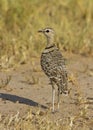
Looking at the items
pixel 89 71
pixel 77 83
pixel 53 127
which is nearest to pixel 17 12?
pixel 89 71

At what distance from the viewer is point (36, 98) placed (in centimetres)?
938

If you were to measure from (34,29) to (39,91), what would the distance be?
283 cm

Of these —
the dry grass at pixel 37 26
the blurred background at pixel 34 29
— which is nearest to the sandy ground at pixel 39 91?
the dry grass at pixel 37 26

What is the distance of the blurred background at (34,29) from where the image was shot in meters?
11.5

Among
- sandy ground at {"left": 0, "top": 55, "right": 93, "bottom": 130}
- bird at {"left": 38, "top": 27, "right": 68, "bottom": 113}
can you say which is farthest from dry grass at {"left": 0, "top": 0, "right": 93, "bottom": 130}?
bird at {"left": 38, "top": 27, "right": 68, "bottom": 113}

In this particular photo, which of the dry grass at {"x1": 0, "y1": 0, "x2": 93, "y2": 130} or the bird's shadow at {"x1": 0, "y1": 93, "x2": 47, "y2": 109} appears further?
the dry grass at {"x1": 0, "y1": 0, "x2": 93, "y2": 130}

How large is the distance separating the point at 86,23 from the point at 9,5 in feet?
6.30

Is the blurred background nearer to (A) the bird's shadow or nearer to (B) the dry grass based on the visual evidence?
(B) the dry grass

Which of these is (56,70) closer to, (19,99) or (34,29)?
(19,99)

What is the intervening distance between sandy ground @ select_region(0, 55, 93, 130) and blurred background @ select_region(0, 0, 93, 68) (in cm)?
31

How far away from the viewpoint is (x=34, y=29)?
12359 mm

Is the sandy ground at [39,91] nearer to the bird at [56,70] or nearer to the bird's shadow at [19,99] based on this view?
the bird's shadow at [19,99]

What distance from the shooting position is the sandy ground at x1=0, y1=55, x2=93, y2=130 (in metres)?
8.80

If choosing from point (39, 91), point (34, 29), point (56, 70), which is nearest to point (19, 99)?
point (39, 91)
